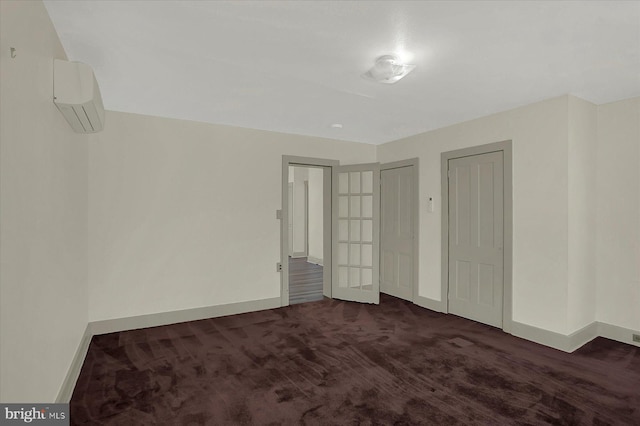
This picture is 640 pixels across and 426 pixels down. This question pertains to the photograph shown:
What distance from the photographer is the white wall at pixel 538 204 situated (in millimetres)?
3244

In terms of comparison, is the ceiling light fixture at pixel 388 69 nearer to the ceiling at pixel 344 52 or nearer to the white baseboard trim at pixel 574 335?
the ceiling at pixel 344 52

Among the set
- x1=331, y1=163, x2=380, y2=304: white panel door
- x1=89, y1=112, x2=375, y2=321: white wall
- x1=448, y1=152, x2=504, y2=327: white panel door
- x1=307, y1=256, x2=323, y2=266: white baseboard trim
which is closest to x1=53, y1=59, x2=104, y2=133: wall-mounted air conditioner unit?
x1=89, y1=112, x2=375, y2=321: white wall

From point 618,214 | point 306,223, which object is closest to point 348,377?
point 618,214

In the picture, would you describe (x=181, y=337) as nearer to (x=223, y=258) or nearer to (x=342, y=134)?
(x=223, y=258)

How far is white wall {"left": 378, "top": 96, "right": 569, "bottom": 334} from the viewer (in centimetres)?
324

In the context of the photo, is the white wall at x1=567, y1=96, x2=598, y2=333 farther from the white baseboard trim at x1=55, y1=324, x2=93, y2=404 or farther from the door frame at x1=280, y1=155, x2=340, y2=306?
the white baseboard trim at x1=55, y1=324, x2=93, y2=404

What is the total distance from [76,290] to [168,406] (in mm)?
1327

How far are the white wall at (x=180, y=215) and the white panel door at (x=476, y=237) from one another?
2.27 metres

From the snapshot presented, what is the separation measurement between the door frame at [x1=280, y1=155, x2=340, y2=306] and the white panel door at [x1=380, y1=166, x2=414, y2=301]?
33.5 inches

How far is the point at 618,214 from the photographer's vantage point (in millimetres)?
3436

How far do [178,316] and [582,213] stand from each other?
4472 millimetres

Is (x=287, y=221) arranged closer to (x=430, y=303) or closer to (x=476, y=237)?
(x=430, y=303)

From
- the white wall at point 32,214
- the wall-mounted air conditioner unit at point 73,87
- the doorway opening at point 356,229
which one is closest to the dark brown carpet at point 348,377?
the white wall at point 32,214

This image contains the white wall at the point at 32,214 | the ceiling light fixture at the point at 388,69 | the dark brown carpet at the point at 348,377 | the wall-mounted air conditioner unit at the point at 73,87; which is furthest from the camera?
the ceiling light fixture at the point at 388,69
